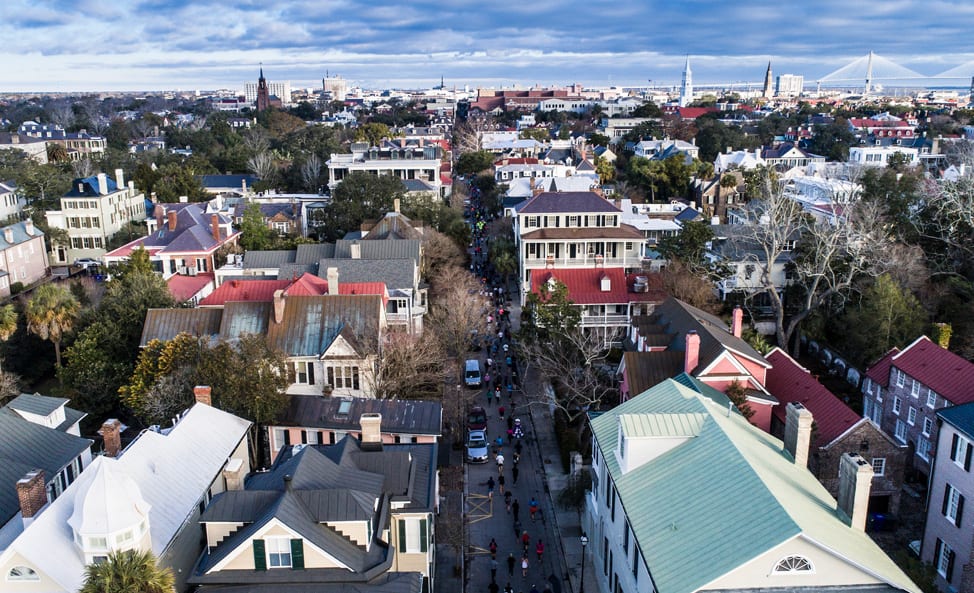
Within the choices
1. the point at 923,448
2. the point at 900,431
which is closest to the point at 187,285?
the point at 900,431

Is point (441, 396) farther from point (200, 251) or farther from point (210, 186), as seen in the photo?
point (210, 186)

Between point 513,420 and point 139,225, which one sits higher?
point 139,225

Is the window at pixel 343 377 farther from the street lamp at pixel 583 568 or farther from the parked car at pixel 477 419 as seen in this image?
the street lamp at pixel 583 568

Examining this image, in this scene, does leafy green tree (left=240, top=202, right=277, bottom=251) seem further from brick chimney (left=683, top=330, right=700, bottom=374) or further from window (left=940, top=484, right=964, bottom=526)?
window (left=940, top=484, right=964, bottom=526)

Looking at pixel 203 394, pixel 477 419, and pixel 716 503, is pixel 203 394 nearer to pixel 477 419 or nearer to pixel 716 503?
pixel 477 419

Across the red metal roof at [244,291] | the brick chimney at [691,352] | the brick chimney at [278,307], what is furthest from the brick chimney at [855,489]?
the red metal roof at [244,291]

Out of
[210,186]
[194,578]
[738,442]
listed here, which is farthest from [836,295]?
[210,186]
